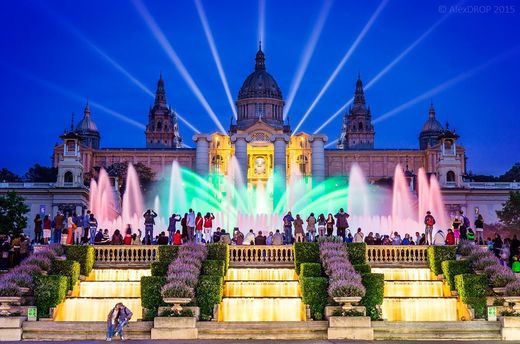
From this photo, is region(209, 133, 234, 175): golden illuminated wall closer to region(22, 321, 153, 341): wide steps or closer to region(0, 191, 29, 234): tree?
region(0, 191, 29, 234): tree

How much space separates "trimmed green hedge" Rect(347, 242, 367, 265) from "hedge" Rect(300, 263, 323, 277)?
2600 mm

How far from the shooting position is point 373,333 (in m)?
25.2

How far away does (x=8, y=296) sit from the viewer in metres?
26.3

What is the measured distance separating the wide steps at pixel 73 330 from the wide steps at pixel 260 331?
1.88 metres

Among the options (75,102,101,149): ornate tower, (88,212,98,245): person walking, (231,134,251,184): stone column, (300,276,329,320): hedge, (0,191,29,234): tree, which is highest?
(75,102,101,149): ornate tower

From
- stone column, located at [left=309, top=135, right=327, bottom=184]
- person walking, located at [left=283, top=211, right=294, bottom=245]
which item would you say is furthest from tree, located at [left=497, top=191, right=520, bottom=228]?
person walking, located at [left=283, top=211, right=294, bottom=245]

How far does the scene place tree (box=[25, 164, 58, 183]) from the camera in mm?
134250

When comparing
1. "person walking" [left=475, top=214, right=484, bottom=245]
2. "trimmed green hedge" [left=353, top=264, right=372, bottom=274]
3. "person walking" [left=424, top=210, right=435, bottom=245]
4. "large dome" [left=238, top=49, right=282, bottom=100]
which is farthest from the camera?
"large dome" [left=238, top=49, right=282, bottom=100]

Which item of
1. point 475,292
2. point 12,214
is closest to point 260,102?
point 12,214

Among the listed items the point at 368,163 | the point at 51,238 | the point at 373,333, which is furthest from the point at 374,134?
the point at 373,333

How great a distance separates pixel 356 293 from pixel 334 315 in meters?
0.98

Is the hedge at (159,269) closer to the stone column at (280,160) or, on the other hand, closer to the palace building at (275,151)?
the palace building at (275,151)

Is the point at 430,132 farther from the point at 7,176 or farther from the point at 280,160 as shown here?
the point at 7,176

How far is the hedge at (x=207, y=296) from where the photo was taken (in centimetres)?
2723
